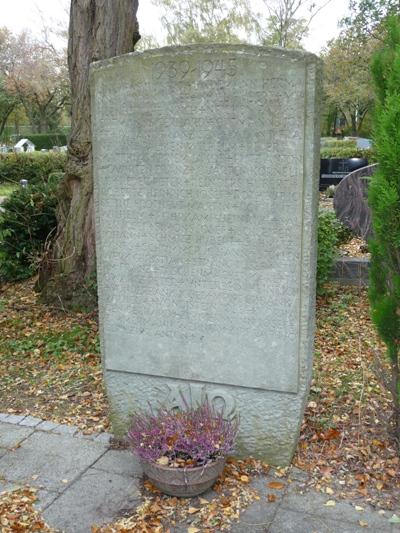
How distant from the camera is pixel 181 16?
35.3 meters

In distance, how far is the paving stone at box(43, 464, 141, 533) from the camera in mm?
2893

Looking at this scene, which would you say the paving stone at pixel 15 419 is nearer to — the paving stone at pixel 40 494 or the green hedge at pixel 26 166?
the paving stone at pixel 40 494

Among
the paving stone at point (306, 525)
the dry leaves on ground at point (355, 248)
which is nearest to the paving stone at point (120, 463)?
the paving stone at point (306, 525)

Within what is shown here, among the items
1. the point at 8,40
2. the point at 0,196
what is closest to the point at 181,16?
the point at 8,40

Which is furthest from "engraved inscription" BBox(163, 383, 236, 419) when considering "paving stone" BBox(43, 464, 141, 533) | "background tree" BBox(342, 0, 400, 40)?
"background tree" BBox(342, 0, 400, 40)

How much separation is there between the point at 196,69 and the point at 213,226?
905mm

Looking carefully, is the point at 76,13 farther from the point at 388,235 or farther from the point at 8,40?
the point at 8,40

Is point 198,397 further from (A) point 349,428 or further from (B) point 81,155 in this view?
(B) point 81,155

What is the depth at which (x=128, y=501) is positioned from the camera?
10.0 feet

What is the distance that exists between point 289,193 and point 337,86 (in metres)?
33.5

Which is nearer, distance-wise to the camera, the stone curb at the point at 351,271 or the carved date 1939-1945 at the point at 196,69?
the carved date 1939-1945 at the point at 196,69

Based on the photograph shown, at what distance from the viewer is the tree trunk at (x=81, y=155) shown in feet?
20.0

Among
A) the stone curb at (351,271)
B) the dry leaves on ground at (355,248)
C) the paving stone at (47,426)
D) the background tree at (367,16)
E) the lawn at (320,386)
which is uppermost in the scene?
the background tree at (367,16)

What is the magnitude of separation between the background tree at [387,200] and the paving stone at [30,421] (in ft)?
8.42
